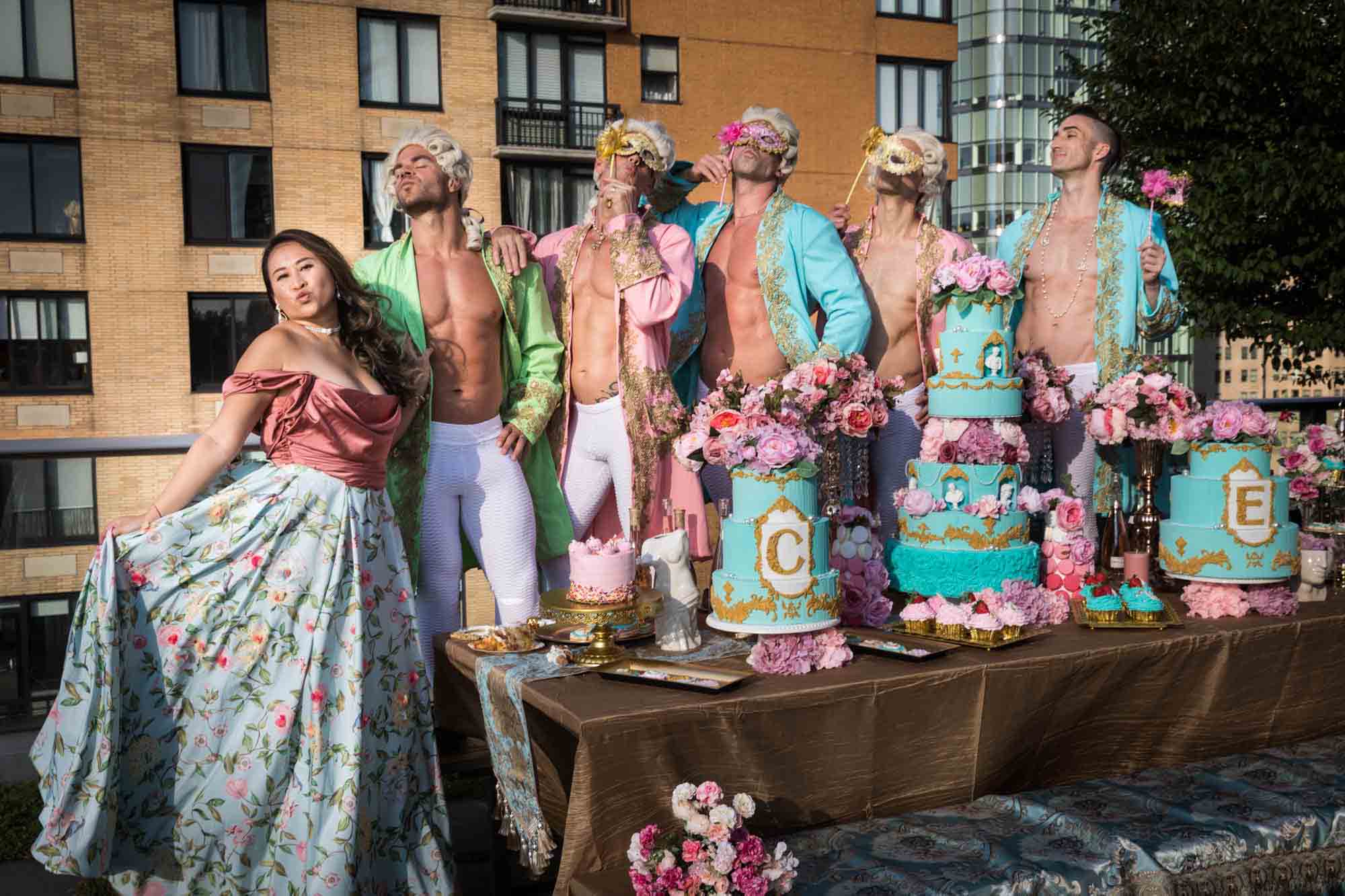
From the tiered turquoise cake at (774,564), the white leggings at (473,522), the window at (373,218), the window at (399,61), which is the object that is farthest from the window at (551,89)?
the tiered turquoise cake at (774,564)

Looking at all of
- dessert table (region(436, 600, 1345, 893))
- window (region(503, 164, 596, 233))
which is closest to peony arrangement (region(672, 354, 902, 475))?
dessert table (region(436, 600, 1345, 893))

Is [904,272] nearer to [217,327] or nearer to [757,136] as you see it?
[757,136]

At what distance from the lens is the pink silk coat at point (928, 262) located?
467cm

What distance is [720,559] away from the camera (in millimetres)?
3117

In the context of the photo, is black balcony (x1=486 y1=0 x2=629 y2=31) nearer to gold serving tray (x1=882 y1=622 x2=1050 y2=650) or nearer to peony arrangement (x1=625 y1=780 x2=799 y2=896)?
gold serving tray (x1=882 y1=622 x2=1050 y2=650)

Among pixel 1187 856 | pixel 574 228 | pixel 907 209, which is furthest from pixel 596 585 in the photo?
pixel 907 209

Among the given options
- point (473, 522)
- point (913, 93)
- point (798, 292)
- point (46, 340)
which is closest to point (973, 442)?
point (798, 292)

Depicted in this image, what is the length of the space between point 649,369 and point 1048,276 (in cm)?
166

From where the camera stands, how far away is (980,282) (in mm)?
3637

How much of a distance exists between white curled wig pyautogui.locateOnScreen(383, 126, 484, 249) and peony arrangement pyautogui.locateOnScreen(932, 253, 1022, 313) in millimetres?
1732

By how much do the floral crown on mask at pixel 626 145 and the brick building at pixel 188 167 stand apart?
601 inches

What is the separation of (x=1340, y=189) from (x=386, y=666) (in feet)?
34.8

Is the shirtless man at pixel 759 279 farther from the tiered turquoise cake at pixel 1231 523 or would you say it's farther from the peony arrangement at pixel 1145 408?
the tiered turquoise cake at pixel 1231 523

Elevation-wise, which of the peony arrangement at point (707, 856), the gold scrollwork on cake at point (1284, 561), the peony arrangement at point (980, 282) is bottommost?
the peony arrangement at point (707, 856)
